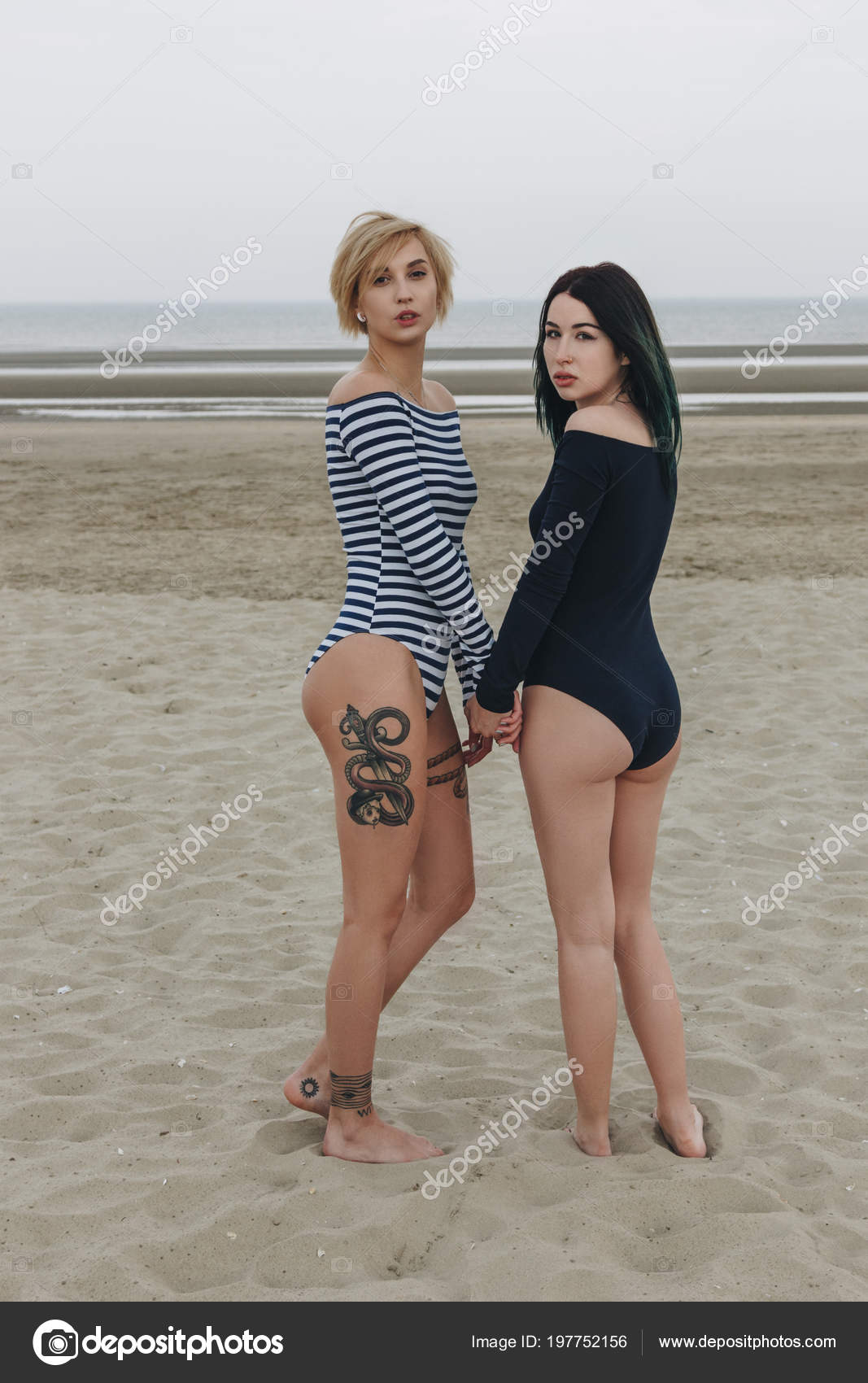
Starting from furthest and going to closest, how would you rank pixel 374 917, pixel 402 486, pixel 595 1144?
pixel 595 1144 → pixel 374 917 → pixel 402 486

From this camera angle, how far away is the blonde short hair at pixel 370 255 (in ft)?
8.68

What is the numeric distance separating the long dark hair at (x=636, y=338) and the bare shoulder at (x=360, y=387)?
376 mm

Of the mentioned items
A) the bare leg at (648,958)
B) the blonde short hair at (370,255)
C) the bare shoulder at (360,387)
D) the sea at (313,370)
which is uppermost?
the sea at (313,370)

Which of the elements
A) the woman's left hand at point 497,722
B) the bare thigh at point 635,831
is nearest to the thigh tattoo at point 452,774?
the woman's left hand at point 497,722

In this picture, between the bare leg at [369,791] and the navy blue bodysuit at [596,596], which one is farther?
the bare leg at [369,791]

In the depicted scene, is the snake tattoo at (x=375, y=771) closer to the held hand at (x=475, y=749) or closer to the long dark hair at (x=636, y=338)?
the held hand at (x=475, y=749)

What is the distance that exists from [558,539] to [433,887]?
1.03 metres

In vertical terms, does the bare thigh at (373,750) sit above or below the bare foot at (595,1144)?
above

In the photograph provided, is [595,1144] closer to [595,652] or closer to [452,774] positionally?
[452,774]

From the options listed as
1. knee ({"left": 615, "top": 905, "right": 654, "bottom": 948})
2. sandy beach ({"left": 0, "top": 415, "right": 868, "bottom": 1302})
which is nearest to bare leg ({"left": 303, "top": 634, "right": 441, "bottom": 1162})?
Result: sandy beach ({"left": 0, "top": 415, "right": 868, "bottom": 1302})

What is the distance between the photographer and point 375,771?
2738 millimetres
